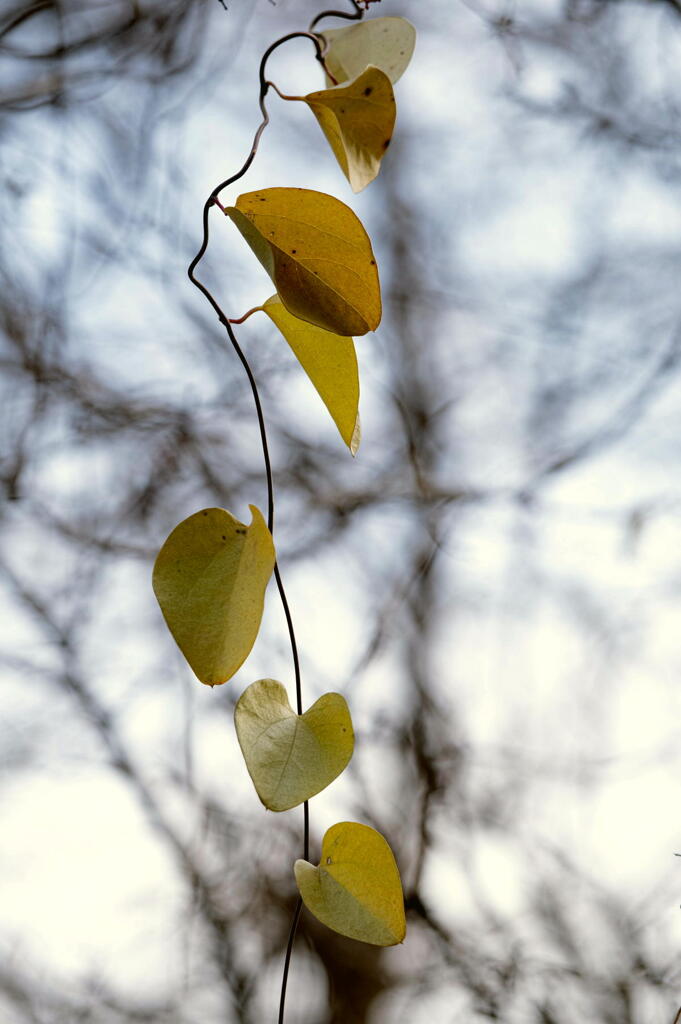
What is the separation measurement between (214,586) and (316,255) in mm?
61

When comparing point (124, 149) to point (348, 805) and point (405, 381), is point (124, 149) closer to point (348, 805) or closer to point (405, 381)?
point (405, 381)

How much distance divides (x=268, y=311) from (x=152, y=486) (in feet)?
3.70

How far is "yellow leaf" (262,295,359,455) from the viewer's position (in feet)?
0.61

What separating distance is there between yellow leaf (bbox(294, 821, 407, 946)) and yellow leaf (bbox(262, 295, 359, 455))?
79mm

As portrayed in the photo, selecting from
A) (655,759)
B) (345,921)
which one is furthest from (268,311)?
(655,759)

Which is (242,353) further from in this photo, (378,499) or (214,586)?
(378,499)

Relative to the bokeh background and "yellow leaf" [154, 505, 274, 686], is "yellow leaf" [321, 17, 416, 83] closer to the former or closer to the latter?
"yellow leaf" [154, 505, 274, 686]

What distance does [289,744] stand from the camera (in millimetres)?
165

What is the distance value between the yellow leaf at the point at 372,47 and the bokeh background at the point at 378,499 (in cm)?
98

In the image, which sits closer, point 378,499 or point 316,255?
point 316,255

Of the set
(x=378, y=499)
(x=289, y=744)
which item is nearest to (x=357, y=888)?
(x=289, y=744)

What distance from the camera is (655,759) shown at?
1.09 meters

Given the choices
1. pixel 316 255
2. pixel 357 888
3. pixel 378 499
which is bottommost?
pixel 378 499

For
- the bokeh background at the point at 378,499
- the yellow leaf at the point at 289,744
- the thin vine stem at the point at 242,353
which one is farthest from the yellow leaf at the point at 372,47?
the bokeh background at the point at 378,499
